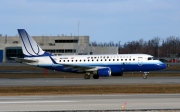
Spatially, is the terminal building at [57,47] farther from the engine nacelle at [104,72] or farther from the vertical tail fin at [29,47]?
the engine nacelle at [104,72]

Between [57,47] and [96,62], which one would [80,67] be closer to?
[96,62]

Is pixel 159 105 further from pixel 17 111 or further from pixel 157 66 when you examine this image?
pixel 157 66

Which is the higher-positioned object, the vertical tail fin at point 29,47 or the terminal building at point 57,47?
the terminal building at point 57,47

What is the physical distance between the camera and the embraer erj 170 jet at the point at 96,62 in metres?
58.2

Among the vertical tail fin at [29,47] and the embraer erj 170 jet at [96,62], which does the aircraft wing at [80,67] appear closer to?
the embraer erj 170 jet at [96,62]

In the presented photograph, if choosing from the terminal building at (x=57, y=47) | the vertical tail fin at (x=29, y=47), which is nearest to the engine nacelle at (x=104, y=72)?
the vertical tail fin at (x=29, y=47)

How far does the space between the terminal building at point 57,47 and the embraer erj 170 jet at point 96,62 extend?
75878 mm

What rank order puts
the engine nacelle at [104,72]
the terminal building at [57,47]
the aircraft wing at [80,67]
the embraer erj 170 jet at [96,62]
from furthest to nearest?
the terminal building at [57,47] < the aircraft wing at [80,67] < the embraer erj 170 jet at [96,62] < the engine nacelle at [104,72]

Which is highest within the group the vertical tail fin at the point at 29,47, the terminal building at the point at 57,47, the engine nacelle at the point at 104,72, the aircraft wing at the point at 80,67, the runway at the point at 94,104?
the terminal building at the point at 57,47

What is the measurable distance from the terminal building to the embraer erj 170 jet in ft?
249

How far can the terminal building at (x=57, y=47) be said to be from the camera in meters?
141

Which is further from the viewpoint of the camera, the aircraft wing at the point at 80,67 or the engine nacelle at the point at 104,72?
the aircraft wing at the point at 80,67

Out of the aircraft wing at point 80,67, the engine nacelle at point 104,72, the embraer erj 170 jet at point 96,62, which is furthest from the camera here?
the aircraft wing at point 80,67

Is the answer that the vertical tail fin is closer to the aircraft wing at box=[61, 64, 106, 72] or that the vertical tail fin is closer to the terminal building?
the aircraft wing at box=[61, 64, 106, 72]
